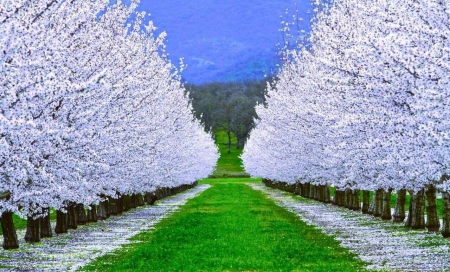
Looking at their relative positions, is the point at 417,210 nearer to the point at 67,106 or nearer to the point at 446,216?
the point at 446,216

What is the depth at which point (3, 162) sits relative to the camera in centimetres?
1747

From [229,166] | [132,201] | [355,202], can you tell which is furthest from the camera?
[229,166]

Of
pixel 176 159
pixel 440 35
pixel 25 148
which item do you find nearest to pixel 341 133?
pixel 440 35

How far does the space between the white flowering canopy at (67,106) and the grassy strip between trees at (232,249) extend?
2.97m

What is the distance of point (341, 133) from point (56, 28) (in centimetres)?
1355

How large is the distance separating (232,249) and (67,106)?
7850 mm

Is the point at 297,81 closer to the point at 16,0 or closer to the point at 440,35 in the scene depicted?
the point at 440,35

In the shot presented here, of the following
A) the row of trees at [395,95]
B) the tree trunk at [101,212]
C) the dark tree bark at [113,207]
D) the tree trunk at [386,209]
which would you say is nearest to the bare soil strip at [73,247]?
the tree trunk at [101,212]

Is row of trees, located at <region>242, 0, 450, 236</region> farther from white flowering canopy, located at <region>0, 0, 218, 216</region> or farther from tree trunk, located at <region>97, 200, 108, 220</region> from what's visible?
tree trunk, located at <region>97, 200, 108, 220</region>

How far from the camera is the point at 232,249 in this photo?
2602 cm

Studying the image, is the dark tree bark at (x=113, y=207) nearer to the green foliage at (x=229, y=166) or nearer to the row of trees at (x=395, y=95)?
the row of trees at (x=395, y=95)

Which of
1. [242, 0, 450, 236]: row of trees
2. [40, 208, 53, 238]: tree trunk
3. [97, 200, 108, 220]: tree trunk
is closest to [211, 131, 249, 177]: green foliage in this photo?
[97, 200, 108, 220]: tree trunk

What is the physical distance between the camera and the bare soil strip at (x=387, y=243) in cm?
2109

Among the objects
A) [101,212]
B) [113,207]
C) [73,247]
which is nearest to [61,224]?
[73,247]
